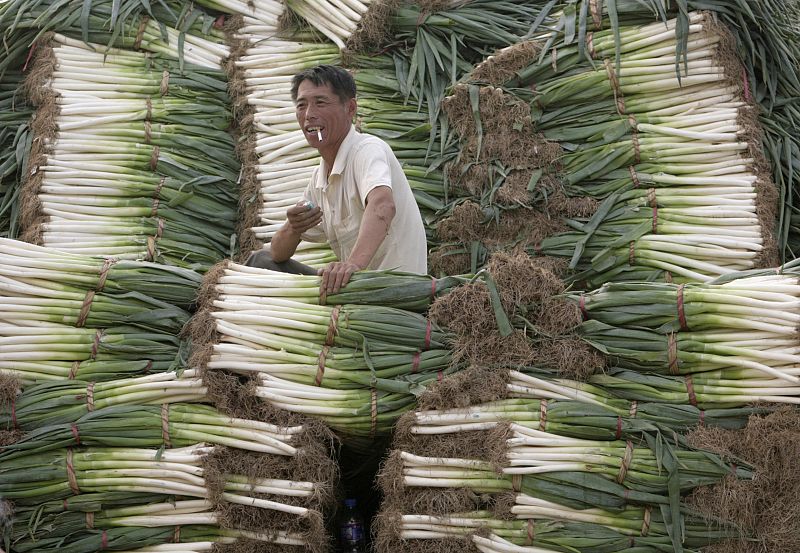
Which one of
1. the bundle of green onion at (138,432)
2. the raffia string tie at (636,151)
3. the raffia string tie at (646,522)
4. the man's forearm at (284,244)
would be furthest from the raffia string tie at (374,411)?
the raffia string tie at (636,151)

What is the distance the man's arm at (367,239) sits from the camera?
3.60 meters

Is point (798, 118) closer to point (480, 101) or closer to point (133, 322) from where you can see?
point (480, 101)

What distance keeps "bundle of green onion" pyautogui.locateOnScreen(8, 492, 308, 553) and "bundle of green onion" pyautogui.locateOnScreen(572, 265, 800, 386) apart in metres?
1.34

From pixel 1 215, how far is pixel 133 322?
189 centimetres

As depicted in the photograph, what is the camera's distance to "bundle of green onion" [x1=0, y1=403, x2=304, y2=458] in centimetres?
346

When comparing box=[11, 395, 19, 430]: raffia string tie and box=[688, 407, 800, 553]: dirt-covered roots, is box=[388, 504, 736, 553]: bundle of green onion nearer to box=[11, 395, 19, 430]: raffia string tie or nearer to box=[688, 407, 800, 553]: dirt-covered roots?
box=[688, 407, 800, 553]: dirt-covered roots

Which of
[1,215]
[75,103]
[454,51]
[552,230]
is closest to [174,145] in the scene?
[75,103]

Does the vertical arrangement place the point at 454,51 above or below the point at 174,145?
above

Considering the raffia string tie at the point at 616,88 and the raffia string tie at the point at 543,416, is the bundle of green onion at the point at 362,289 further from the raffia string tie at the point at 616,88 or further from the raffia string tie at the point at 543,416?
the raffia string tie at the point at 616,88

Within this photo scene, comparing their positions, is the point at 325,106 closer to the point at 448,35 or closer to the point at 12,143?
the point at 448,35

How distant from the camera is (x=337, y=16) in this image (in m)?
5.35

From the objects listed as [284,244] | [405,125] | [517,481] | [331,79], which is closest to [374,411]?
[517,481]

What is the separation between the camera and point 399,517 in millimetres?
3354

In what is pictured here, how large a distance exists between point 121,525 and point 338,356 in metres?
0.92
